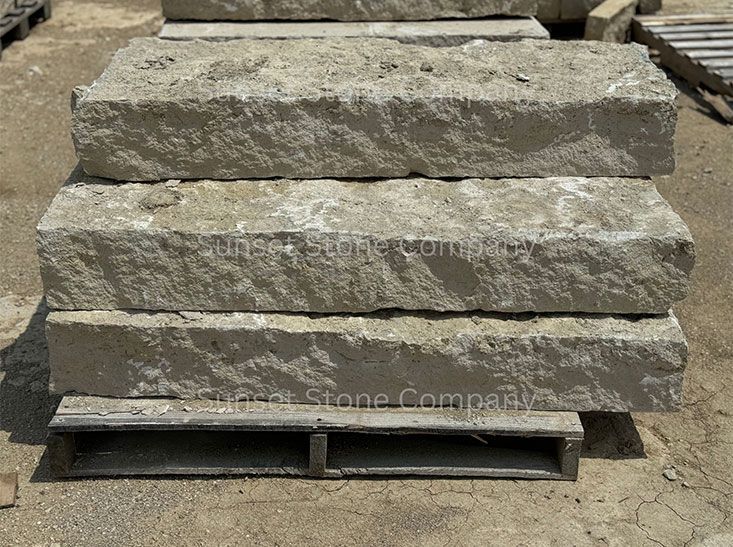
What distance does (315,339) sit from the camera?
3.50 metres

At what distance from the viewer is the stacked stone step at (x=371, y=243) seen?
11.1ft

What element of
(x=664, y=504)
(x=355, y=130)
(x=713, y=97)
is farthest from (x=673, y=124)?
(x=713, y=97)

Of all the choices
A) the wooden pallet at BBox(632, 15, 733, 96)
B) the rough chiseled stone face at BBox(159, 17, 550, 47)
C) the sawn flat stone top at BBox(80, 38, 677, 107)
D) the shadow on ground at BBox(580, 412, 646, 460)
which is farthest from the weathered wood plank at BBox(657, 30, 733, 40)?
the shadow on ground at BBox(580, 412, 646, 460)

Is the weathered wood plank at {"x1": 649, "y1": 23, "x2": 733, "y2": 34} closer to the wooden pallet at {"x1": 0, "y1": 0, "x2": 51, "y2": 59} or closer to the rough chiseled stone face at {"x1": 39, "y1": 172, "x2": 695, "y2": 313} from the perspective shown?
the rough chiseled stone face at {"x1": 39, "y1": 172, "x2": 695, "y2": 313}

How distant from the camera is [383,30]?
566 cm

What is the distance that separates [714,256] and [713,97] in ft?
8.06

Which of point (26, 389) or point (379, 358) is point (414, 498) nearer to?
point (379, 358)

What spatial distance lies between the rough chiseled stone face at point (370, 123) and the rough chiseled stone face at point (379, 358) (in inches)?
23.0

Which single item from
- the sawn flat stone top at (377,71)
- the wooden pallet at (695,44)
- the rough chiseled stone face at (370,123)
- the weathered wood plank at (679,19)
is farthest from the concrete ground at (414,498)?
the weathered wood plank at (679,19)

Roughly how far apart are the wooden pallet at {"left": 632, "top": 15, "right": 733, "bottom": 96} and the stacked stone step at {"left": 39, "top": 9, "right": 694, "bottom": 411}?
3.85m

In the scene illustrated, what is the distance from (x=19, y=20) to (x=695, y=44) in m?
5.66

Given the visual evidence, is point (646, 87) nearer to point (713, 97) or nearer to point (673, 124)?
point (673, 124)

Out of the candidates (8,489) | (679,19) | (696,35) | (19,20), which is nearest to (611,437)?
(8,489)

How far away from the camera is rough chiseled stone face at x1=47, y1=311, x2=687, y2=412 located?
11.4ft
